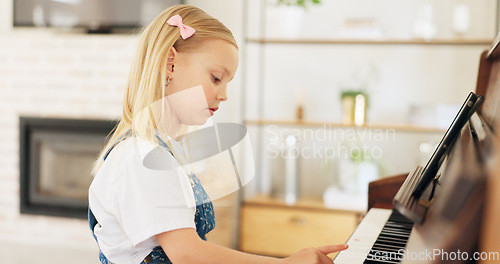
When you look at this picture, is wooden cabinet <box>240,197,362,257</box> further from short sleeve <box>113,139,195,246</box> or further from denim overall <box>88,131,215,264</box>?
short sleeve <box>113,139,195,246</box>

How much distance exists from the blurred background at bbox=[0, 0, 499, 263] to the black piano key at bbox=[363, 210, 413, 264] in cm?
165

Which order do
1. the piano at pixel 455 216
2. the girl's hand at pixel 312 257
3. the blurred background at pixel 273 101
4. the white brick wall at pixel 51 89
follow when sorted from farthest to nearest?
the white brick wall at pixel 51 89 < the blurred background at pixel 273 101 < the girl's hand at pixel 312 257 < the piano at pixel 455 216

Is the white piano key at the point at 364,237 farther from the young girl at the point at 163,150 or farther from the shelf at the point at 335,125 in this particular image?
the shelf at the point at 335,125

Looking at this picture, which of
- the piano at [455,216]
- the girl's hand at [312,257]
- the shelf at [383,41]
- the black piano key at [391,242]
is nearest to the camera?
the piano at [455,216]

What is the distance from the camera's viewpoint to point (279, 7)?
3.08m

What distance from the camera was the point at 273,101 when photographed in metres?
3.28

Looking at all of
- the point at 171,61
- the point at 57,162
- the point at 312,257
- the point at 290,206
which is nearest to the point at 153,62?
the point at 171,61

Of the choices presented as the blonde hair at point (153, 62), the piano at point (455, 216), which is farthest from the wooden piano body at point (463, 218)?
the blonde hair at point (153, 62)

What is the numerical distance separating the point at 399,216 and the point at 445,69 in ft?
6.45

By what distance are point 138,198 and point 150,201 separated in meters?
0.02

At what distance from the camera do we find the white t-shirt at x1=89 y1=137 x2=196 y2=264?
92cm

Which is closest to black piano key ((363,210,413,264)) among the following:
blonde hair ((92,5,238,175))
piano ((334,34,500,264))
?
piano ((334,34,500,264))

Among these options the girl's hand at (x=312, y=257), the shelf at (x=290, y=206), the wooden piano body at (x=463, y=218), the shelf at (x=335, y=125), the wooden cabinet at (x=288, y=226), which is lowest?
the wooden cabinet at (x=288, y=226)

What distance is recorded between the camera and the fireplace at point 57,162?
315cm
